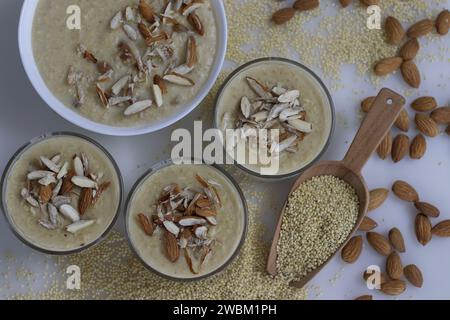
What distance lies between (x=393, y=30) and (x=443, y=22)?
0.18 meters

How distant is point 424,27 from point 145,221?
3.84ft

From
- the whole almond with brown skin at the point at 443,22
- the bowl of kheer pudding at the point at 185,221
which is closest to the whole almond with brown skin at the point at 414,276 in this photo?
the bowl of kheer pudding at the point at 185,221

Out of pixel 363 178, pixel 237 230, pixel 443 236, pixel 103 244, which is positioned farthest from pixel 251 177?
pixel 443 236

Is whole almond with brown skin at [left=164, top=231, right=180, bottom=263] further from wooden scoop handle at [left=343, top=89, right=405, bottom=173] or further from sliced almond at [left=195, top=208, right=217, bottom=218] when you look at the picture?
wooden scoop handle at [left=343, top=89, right=405, bottom=173]

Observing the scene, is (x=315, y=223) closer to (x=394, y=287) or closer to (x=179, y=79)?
(x=394, y=287)

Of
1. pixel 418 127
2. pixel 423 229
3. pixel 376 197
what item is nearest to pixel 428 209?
pixel 423 229

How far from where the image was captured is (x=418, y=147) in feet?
7.25

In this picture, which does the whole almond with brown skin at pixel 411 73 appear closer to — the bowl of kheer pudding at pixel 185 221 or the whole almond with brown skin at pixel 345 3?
the whole almond with brown skin at pixel 345 3

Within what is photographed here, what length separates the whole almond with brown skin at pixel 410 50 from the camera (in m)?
2.22

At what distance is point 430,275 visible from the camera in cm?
223

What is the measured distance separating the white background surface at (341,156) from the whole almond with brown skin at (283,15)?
10.9 inches

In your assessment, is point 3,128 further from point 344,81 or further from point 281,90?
Answer: point 344,81

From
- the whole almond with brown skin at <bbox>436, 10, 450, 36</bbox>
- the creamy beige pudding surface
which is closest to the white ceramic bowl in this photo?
the creamy beige pudding surface

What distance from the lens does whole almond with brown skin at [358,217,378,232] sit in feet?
7.13
